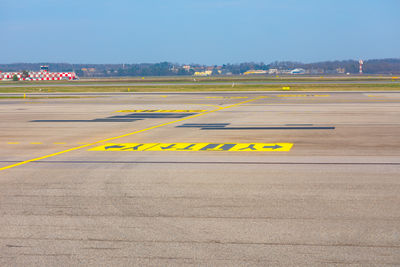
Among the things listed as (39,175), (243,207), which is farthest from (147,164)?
(243,207)

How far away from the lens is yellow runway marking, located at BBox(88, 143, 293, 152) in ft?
50.9

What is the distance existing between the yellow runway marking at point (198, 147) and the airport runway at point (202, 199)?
7 centimetres

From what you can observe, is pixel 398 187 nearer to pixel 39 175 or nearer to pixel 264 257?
pixel 264 257

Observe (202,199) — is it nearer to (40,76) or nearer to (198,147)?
(198,147)

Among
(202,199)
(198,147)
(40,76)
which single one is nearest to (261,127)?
(198,147)

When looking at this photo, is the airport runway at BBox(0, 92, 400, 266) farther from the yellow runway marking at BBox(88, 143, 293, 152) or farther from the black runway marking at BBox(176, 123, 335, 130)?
the black runway marking at BBox(176, 123, 335, 130)

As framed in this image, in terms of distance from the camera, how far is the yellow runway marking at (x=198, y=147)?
1551 cm

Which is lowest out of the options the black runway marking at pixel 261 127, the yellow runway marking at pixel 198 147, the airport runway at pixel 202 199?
the black runway marking at pixel 261 127

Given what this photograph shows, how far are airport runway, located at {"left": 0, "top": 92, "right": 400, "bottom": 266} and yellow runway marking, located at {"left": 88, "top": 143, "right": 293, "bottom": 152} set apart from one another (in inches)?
2.7

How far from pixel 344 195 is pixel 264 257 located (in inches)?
144

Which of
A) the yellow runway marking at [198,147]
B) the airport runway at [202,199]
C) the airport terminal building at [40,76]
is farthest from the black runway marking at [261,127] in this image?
the airport terminal building at [40,76]

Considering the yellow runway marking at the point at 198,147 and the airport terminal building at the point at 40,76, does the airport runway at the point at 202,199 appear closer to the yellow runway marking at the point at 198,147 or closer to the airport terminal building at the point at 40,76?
the yellow runway marking at the point at 198,147

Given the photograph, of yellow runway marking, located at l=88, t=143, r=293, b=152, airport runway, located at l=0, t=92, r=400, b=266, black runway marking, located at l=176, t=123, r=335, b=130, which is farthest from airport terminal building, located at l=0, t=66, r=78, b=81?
yellow runway marking, located at l=88, t=143, r=293, b=152

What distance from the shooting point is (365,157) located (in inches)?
529
